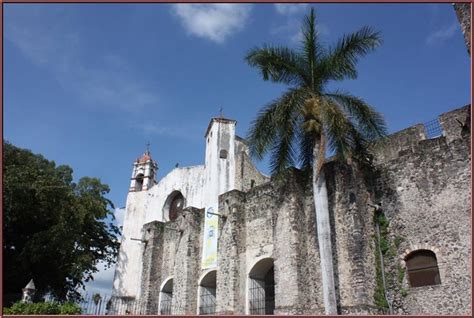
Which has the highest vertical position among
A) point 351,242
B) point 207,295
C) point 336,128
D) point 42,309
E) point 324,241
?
point 336,128

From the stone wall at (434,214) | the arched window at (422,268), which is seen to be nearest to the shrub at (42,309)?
the stone wall at (434,214)

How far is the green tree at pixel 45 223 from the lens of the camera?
20.8 metres

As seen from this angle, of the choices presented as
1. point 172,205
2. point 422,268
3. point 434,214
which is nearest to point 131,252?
point 172,205

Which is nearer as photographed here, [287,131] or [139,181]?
[287,131]

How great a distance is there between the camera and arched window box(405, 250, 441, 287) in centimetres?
1254

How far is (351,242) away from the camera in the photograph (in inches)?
541

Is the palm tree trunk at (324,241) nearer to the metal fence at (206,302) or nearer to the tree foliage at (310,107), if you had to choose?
the tree foliage at (310,107)

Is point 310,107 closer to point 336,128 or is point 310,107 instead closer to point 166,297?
point 336,128

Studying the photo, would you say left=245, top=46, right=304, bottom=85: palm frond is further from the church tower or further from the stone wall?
the church tower

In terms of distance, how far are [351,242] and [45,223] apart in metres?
17.3

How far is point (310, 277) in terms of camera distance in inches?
591

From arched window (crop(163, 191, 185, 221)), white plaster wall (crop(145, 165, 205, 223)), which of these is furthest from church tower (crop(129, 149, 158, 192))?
arched window (crop(163, 191, 185, 221))

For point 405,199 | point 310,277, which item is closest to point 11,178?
point 310,277

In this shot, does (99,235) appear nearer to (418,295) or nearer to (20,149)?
(20,149)
